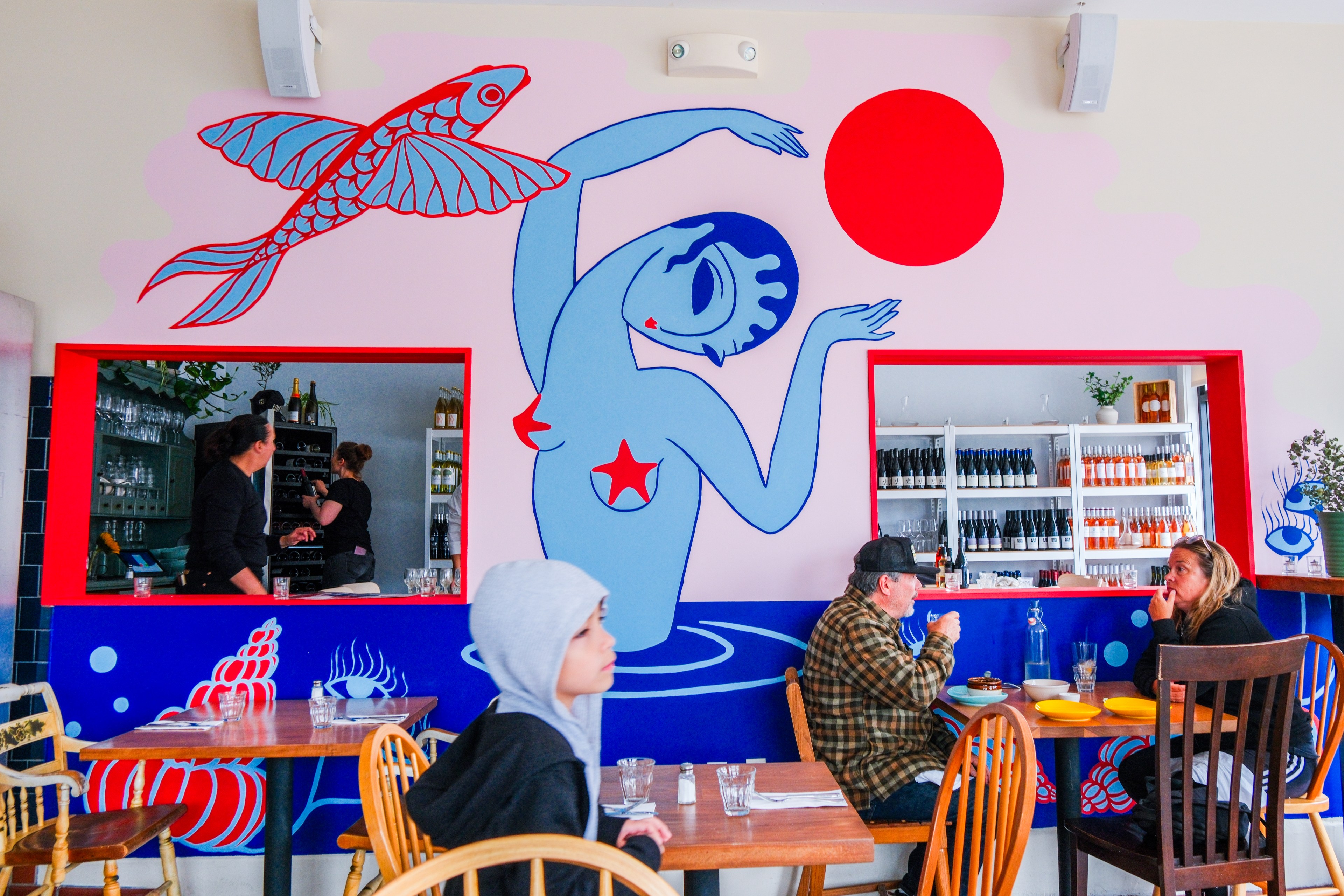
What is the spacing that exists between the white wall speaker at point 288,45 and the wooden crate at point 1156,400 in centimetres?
555

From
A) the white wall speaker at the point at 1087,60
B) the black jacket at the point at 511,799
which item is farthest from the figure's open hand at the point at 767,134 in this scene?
the black jacket at the point at 511,799

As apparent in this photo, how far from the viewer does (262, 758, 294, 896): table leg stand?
9.87 ft

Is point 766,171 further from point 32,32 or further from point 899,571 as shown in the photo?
point 32,32

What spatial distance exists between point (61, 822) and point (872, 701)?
2.54 meters

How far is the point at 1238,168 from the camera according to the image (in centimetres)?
395

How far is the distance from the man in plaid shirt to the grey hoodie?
1460 millimetres

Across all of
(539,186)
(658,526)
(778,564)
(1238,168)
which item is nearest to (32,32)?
(539,186)

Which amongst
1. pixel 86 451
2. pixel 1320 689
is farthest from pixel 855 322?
pixel 86 451

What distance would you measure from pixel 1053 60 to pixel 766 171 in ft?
4.40

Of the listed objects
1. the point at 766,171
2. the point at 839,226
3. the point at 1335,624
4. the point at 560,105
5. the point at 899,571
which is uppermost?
the point at 560,105

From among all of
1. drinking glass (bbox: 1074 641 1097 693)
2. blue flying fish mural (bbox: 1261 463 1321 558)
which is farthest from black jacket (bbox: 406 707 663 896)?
blue flying fish mural (bbox: 1261 463 1321 558)

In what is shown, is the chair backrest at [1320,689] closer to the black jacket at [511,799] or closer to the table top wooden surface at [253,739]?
the black jacket at [511,799]

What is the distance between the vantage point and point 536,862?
1.38 meters

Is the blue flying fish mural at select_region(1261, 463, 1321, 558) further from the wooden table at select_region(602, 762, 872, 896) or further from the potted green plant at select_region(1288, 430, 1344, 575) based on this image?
the wooden table at select_region(602, 762, 872, 896)
